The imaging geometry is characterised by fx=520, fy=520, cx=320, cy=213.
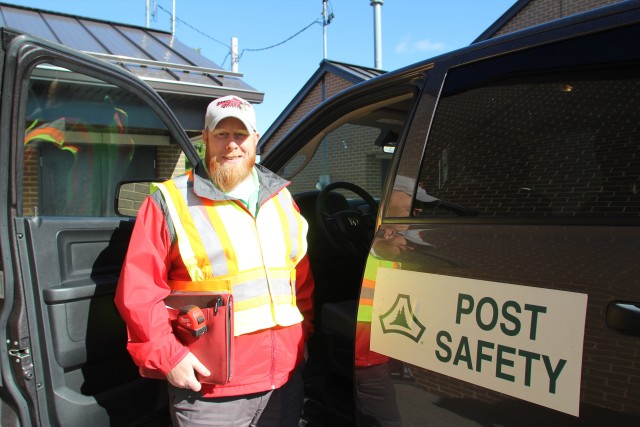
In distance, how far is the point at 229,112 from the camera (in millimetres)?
1828

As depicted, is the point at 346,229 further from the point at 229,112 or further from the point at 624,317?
the point at 624,317

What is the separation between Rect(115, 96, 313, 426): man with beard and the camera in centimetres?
159

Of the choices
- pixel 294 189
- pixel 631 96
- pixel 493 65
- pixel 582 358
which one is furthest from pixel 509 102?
pixel 294 189

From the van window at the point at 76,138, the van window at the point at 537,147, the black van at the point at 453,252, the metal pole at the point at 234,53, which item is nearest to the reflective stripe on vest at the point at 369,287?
the black van at the point at 453,252

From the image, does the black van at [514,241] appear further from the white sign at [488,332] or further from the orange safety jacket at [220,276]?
the orange safety jacket at [220,276]

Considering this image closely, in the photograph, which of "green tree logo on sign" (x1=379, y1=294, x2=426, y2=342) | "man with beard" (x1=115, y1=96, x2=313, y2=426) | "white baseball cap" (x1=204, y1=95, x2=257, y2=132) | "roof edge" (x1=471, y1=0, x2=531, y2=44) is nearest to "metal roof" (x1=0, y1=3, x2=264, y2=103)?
"white baseball cap" (x1=204, y1=95, x2=257, y2=132)

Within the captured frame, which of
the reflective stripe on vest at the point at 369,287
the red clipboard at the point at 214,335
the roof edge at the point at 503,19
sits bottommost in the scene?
the red clipboard at the point at 214,335

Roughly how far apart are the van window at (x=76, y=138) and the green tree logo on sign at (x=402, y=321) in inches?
47.8

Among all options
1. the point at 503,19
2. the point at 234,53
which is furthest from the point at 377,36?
the point at 234,53

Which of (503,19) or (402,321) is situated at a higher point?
(503,19)

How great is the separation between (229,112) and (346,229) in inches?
37.3

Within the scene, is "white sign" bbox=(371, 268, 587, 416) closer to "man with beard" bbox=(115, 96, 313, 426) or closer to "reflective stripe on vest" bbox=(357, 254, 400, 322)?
"reflective stripe on vest" bbox=(357, 254, 400, 322)

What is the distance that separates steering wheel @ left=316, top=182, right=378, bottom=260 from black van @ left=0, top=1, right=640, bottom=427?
30 cm

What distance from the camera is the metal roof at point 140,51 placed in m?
6.70
